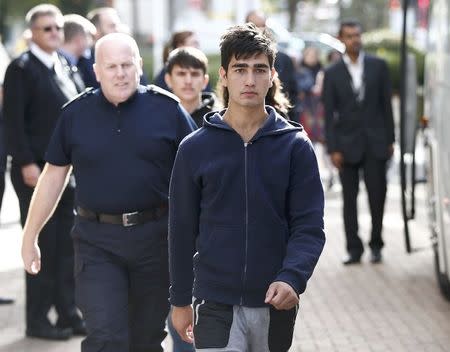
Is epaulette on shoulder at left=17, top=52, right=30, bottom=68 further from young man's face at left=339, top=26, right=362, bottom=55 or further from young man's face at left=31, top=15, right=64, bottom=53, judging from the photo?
young man's face at left=339, top=26, right=362, bottom=55

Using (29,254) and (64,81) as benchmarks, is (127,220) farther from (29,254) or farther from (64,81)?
(64,81)

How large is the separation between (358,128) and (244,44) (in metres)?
6.17

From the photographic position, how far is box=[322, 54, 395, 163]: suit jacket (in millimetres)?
10812

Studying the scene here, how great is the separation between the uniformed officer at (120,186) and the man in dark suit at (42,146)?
196 cm

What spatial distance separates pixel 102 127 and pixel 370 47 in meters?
30.5

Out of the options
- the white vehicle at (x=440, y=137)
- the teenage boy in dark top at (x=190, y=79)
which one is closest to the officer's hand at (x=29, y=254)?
the teenage boy in dark top at (x=190, y=79)

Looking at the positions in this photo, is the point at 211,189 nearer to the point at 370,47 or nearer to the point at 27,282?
the point at 27,282

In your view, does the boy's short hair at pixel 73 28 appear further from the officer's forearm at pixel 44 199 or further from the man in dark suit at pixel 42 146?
the officer's forearm at pixel 44 199

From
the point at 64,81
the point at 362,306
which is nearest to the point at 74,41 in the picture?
the point at 64,81

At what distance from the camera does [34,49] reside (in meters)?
8.38

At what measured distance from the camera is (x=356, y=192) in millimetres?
10992

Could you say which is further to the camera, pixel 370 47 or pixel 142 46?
pixel 142 46

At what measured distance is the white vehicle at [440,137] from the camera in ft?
28.3

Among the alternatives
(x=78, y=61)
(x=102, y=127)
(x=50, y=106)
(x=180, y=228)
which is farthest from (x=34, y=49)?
(x=180, y=228)
